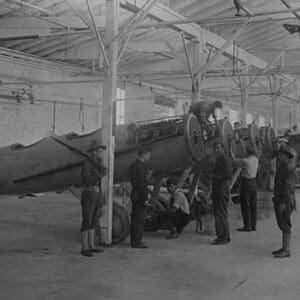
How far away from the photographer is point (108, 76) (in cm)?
851

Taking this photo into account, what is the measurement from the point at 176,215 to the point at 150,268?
8.44 feet

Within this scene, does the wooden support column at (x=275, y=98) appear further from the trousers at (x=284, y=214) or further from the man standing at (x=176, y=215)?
the trousers at (x=284, y=214)

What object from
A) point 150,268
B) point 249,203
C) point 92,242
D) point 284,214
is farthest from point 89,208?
point 249,203

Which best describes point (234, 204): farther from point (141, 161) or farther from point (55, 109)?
point (55, 109)

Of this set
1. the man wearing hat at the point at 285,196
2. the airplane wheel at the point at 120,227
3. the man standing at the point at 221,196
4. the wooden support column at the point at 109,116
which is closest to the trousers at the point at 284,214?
the man wearing hat at the point at 285,196

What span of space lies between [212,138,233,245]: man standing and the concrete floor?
23cm

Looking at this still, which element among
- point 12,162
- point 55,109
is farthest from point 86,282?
point 55,109

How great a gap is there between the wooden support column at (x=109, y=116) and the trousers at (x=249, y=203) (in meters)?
3.01

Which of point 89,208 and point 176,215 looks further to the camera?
point 176,215

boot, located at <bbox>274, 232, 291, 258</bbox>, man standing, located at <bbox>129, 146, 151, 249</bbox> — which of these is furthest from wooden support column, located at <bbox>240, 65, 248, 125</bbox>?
boot, located at <bbox>274, 232, 291, 258</bbox>

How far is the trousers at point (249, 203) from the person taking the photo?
10141mm

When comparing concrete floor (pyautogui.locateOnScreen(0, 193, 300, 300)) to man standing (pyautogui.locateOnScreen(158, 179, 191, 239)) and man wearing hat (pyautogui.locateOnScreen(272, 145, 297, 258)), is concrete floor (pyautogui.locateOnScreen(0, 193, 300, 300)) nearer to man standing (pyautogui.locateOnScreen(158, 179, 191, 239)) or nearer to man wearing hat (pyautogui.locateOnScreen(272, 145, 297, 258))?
man standing (pyautogui.locateOnScreen(158, 179, 191, 239))

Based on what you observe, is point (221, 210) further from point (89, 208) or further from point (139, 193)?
point (89, 208)

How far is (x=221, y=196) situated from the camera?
8.80 meters
